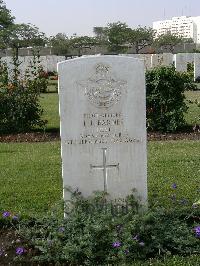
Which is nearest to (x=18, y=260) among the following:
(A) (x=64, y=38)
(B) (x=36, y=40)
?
(B) (x=36, y=40)

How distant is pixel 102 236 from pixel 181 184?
2357 mm

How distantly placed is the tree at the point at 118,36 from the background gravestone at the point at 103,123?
56.0 meters

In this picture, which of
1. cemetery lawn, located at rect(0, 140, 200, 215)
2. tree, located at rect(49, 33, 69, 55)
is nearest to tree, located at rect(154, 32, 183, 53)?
tree, located at rect(49, 33, 69, 55)

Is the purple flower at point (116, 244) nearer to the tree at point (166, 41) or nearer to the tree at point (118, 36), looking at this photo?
the tree at point (118, 36)

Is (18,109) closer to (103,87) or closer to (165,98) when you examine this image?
Answer: (165,98)

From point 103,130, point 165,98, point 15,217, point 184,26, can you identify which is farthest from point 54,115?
point 184,26

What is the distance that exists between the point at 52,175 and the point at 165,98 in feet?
16.0

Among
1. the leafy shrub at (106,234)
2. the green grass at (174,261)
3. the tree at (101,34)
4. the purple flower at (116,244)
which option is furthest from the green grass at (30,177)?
the tree at (101,34)

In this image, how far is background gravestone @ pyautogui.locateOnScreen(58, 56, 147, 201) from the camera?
4.80m

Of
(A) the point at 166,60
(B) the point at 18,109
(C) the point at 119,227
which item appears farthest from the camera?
(A) the point at 166,60

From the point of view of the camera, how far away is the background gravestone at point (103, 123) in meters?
4.80

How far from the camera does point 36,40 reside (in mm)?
64312

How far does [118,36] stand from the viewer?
68375mm

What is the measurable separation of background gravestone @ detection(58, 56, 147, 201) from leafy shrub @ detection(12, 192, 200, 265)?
188 mm
